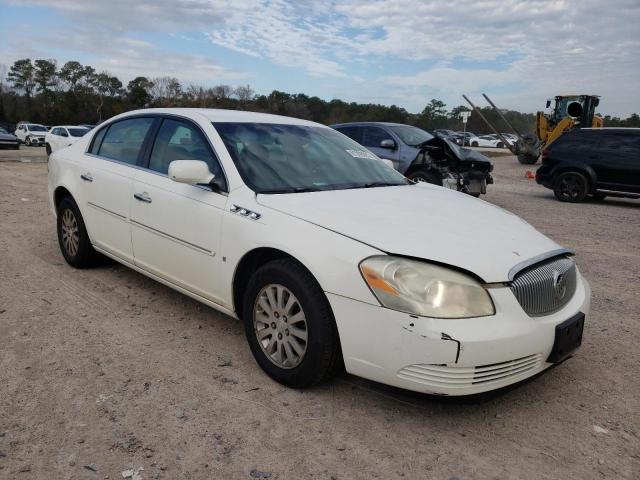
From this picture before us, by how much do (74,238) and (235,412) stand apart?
9.93 ft

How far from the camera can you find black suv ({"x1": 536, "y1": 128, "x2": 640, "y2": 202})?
37.9 ft

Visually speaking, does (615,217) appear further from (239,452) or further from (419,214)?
(239,452)

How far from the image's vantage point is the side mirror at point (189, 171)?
3.25 meters

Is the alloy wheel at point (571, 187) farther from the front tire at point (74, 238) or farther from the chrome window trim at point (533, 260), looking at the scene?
the front tire at point (74, 238)

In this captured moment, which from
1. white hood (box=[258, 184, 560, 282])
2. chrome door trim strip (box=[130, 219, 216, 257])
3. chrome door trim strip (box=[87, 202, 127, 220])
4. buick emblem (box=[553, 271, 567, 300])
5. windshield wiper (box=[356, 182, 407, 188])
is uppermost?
windshield wiper (box=[356, 182, 407, 188])

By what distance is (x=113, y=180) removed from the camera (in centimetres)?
428

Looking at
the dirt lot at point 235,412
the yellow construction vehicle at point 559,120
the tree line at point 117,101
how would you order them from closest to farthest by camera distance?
the dirt lot at point 235,412 → the yellow construction vehicle at point 559,120 → the tree line at point 117,101

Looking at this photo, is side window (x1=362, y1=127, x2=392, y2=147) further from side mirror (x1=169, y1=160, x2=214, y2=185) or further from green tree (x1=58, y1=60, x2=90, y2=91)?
green tree (x1=58, y1=60, x2=90, y2=91)

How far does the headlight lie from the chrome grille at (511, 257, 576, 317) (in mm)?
237

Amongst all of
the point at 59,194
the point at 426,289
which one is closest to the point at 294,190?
the point at 426,289

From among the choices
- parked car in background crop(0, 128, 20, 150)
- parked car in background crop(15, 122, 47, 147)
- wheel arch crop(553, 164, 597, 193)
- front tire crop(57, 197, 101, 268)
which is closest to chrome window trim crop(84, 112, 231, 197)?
front tire crop(57, 197, 101, 268)

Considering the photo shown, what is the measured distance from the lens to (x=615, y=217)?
33.9ft

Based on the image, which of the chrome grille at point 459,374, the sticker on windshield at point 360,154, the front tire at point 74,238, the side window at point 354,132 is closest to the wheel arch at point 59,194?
the front tire at point 74,238

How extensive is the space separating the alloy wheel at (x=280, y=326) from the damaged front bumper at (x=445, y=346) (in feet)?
0.92
